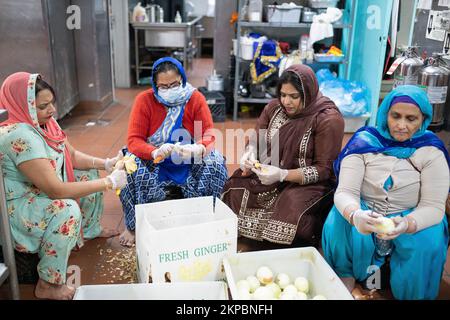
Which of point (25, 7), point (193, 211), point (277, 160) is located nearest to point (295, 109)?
point (277, 160)

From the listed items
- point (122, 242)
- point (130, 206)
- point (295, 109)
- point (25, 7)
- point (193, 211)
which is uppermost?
point (25, 7)

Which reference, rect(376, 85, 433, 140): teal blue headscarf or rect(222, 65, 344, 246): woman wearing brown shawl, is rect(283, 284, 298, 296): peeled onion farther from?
rect(376, 85, 433, 140): teal blue headscarf

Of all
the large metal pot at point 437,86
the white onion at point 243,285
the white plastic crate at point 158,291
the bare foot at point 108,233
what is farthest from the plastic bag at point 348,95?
the white plastic crate at point 158,291

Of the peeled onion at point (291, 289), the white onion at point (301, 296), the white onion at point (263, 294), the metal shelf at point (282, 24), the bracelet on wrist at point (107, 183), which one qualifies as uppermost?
the metal shelf at point (282, 24)

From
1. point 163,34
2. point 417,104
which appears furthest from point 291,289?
point 163,34

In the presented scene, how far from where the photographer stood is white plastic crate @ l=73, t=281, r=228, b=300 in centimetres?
146

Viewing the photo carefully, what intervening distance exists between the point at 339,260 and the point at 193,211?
26.9 inches

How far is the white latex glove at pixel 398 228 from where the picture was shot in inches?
62.6

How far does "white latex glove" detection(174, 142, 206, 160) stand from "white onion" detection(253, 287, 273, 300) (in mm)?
903

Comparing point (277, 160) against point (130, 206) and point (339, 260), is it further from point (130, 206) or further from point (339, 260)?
point (130, 206)

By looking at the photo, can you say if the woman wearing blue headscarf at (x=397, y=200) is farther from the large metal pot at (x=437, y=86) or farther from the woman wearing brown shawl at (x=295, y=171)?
the large metal pot at (x=437, y=86)

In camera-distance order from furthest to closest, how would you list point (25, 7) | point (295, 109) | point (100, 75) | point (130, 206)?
point (100, 75) < point (25, 7) < point (130, 206) < point (295, 109)

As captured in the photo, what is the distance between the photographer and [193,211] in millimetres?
1866

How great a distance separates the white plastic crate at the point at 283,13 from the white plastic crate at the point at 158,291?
133 inches
